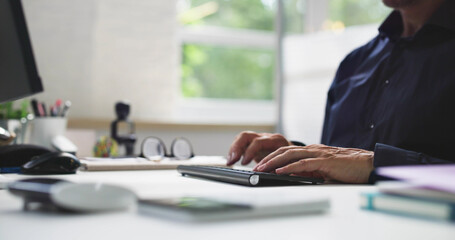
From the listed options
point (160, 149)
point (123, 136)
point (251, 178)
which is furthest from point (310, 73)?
point (251, 178)

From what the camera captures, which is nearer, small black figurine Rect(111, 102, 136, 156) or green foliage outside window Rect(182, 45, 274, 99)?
small black figurine Rect(111, 102, 136, 156)

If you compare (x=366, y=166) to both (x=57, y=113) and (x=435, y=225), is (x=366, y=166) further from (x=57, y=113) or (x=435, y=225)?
(x=57, y=113)

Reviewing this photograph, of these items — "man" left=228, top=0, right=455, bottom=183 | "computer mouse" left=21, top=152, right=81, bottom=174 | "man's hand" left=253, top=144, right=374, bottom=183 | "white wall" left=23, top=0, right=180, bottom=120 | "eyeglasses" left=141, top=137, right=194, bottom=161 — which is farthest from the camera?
"white wall" left=23, top=0, right=180, bottom=120

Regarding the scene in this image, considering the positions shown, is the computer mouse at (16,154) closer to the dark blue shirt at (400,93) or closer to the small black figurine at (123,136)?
the small black figurine at (123,136)

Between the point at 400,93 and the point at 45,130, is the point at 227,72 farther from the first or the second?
the point at 400,93

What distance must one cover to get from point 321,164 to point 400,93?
2.04ft

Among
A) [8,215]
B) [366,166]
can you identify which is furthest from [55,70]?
[8,215]

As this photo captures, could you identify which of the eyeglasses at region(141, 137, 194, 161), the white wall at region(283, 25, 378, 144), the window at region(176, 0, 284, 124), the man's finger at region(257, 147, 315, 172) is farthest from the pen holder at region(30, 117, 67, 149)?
the white wall at region(283, 25, 378, 144)

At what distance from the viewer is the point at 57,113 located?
1.95 m

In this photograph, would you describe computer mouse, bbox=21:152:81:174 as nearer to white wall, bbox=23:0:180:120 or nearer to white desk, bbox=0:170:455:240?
white desk, bbox=0:170:455:240

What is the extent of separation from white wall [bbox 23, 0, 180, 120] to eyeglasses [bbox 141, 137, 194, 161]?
1231 mm

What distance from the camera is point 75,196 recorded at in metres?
0.55

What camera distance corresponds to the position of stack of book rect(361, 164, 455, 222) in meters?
0.52

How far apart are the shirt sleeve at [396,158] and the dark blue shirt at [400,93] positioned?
18cm
